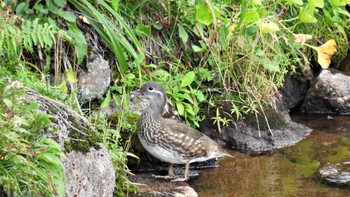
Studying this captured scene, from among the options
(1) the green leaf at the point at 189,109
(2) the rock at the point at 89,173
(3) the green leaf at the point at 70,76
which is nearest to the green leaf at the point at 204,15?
(1) the green leaf at the point at 189,109

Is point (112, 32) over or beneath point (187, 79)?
over

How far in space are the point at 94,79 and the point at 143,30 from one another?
87 cm

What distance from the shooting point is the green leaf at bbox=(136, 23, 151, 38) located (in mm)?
8109

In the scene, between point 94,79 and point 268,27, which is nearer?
point 94,79

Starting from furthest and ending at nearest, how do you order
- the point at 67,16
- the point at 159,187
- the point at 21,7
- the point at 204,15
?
1. the point at 204,15
2. the point at 67,16
3. the point at 21,7
4. the point at 159,187

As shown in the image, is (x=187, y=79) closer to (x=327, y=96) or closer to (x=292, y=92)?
(x=292, y=92)

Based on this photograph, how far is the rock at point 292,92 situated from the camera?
988 centimetres

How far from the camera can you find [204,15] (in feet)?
26.3

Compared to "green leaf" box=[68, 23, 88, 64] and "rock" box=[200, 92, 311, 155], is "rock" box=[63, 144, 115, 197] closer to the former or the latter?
"green leaf" box=[68, 23, 88, 64]

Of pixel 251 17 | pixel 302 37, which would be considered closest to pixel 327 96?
pixel 302 37

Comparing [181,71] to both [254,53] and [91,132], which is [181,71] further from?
[91,132]

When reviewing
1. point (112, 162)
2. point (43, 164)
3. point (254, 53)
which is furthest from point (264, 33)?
point (43, 164)

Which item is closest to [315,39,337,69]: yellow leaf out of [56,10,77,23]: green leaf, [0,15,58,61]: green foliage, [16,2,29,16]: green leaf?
[56,10,77,23]: green leaf

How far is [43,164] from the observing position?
4746 mm
